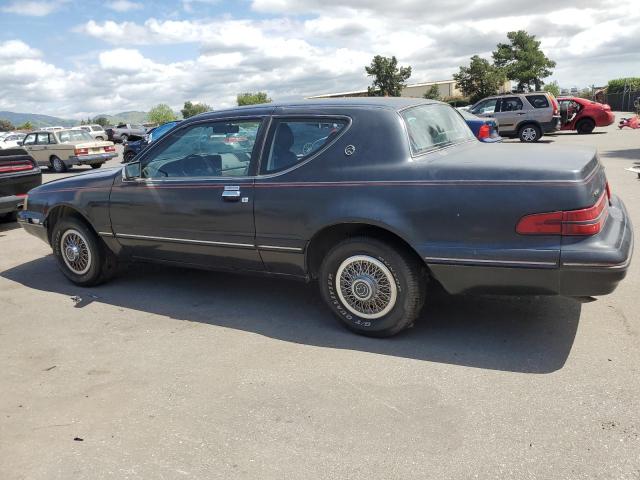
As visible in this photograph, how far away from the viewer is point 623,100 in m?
41.5

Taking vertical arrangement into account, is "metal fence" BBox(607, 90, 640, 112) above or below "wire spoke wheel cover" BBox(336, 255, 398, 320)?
above

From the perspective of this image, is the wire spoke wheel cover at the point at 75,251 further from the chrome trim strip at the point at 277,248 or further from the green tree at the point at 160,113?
the green tree at the point at 160,113

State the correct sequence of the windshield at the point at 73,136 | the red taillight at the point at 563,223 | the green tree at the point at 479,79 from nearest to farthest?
the red taillight at the point at 563,223
the windshield at the point at 73,136
the green tree at the point at 479,79

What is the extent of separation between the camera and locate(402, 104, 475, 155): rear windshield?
3807mm

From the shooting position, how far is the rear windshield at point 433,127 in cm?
381

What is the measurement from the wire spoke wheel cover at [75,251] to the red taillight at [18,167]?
3.82 metres

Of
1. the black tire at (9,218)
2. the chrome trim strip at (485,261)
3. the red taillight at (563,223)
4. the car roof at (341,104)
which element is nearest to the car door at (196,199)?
the car roof at (341,104)

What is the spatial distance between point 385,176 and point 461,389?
4.62 feet

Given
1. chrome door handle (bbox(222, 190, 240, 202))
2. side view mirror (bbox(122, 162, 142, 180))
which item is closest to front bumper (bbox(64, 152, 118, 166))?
side view mirror (bbox(122, 162, 142, 180))

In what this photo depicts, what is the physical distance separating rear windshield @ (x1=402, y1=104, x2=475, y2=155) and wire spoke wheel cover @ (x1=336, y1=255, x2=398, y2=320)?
83cm

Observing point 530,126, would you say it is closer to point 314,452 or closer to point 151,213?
point 151,213

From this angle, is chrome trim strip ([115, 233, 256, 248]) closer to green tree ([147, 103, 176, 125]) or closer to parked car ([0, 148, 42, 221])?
parked car ([0, 148, 42, 221])

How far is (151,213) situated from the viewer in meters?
4.68

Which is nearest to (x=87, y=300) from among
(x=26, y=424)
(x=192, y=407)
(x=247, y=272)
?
(x=247, y=272)
